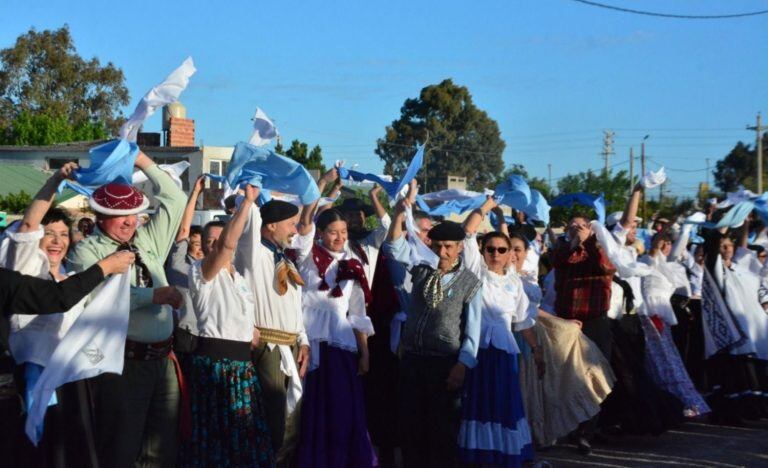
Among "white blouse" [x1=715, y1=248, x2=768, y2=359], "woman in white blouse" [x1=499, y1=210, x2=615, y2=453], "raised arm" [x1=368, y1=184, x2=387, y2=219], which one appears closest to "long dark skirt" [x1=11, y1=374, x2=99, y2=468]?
"raised arm" [x1=368, y1=184, x2=387, y2=219]

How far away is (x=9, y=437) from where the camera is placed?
6.75m

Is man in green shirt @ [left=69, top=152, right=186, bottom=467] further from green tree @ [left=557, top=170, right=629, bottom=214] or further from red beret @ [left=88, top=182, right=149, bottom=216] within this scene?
green tree @ [left=557, top=170, right=629, bottom=214]

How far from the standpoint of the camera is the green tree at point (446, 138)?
190 ft

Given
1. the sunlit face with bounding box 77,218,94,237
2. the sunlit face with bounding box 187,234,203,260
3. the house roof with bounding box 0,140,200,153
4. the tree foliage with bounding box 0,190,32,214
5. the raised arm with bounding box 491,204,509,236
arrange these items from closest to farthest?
the sunlit face with bounding box 187,234,203,260, the sunlit face with bounding box 77,218,94,237, the raised arm with bounding box 491,204,509,236, the tree foliage with bounding box 0,190,32,214, the house roof with bounding box 0,140,200,153

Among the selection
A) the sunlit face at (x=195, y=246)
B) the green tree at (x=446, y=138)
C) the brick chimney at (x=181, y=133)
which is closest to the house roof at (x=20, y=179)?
the brick chimney at (x=181, y=133)

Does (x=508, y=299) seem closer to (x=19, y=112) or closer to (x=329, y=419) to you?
(x=329, y=419)

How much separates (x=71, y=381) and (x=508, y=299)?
353cm

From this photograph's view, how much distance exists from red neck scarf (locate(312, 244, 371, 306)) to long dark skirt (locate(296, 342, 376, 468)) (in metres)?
0.40

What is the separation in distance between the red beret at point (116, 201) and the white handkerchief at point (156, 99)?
0.30 m

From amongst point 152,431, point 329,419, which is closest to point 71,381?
point 152,431

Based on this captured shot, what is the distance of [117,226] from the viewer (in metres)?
5.73

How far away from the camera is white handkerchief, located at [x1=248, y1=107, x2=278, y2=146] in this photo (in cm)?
662

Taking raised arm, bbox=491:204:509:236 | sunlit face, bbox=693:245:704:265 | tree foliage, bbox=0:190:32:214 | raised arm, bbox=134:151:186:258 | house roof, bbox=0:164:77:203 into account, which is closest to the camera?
raised arm, bbox=134:151:186:258

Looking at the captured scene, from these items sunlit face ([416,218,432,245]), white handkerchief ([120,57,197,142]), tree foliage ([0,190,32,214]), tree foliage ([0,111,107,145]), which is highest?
tree foliage ([0,111,107,145])
